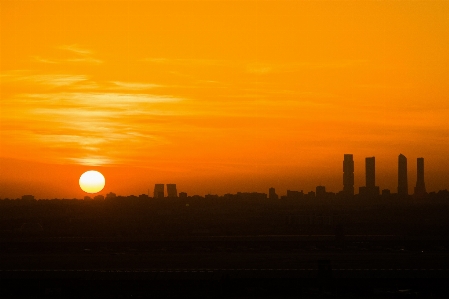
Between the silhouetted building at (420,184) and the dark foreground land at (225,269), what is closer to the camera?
the dark foreground land at (225,269)

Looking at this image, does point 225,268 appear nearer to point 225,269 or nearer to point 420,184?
point 225,269

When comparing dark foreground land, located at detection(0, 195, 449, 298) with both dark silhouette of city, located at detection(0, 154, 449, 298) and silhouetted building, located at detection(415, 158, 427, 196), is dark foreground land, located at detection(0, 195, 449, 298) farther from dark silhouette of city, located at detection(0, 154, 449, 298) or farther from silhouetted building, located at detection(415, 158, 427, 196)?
silhouetted building, located at detection(415, 158, 427, 196)

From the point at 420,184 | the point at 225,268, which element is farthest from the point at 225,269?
the point at 420,184

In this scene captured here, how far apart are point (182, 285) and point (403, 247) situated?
21885mm

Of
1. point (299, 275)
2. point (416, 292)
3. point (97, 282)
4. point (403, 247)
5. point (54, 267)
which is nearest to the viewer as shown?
point (416, 292)

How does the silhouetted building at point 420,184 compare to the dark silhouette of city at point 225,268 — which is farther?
the silhouetted building at point 420,184

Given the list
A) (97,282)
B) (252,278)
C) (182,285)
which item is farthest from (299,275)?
(97,282)

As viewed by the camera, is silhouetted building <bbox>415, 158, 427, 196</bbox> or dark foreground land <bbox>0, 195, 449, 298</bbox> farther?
silhouetted building <bbox>415, 158, 427, 196</bbox>

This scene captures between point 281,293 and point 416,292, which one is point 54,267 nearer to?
point 281,293

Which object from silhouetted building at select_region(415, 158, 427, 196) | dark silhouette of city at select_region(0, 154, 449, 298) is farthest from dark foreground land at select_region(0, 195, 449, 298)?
silhouetted building at select_region(415, 158, 427, 196)

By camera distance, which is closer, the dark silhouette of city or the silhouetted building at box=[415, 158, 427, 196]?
the dark silhouette of city

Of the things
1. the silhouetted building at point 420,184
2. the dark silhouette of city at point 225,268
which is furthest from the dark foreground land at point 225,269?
the silhouetted building at point 420,184

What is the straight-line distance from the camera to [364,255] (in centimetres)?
3878

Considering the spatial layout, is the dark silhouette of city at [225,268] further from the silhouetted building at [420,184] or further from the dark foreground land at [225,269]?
the silhouetted building at [420,184]
